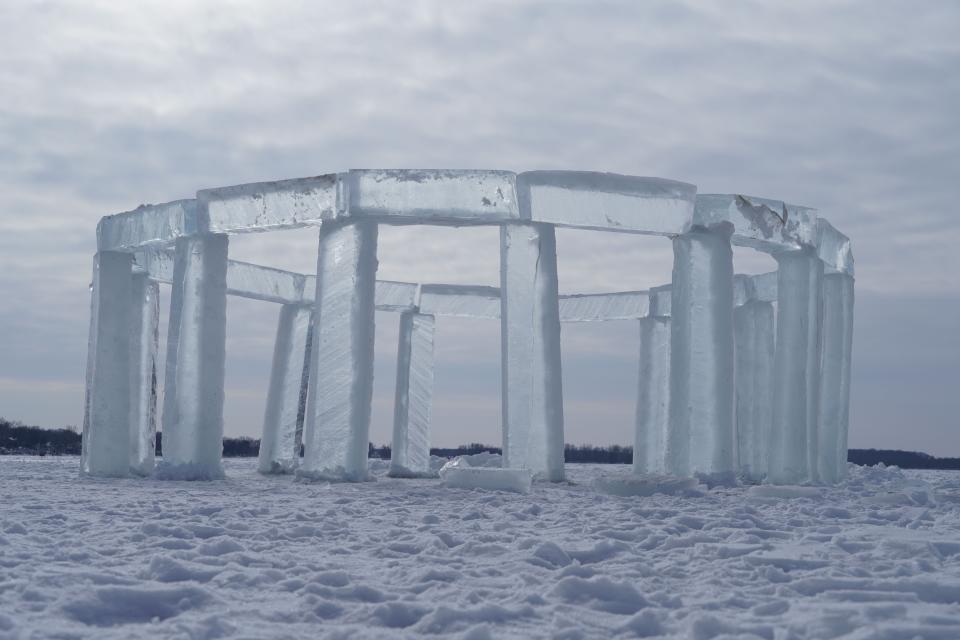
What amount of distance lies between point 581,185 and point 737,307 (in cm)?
586

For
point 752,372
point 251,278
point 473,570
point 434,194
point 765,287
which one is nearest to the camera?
point 473,570

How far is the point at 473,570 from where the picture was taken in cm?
573

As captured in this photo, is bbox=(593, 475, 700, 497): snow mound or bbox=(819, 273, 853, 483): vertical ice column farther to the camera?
bbox=(819, 273, 853, 483): vertical ice column

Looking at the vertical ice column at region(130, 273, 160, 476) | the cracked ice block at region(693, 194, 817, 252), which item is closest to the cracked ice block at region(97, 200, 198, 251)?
the vertical ice column at region(130, 273, 160, 476)

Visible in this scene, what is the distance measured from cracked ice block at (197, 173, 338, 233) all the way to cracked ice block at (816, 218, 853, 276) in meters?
6.58

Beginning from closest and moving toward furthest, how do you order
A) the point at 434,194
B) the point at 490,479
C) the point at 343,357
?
the point at 490,479, the point at 434,194, the point at 343,357

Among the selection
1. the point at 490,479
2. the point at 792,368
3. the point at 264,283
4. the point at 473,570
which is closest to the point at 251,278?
the point at 264,283

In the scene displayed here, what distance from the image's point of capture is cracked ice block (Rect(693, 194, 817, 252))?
12539mm

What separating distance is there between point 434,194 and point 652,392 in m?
7.47

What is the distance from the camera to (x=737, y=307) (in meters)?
17.0

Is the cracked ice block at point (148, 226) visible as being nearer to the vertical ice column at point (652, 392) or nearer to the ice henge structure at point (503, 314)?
the ice henge structure at point (503, 314)

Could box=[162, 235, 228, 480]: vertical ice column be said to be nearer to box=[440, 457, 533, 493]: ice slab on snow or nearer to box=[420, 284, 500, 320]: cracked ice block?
box=[440, 457, 533, 493]: ice slab on snow

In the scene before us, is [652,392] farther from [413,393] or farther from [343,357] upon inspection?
[343,357]

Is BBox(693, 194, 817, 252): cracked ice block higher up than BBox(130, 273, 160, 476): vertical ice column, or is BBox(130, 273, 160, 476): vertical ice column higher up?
BBox(693, 194, 817, 252): cracked ice block
